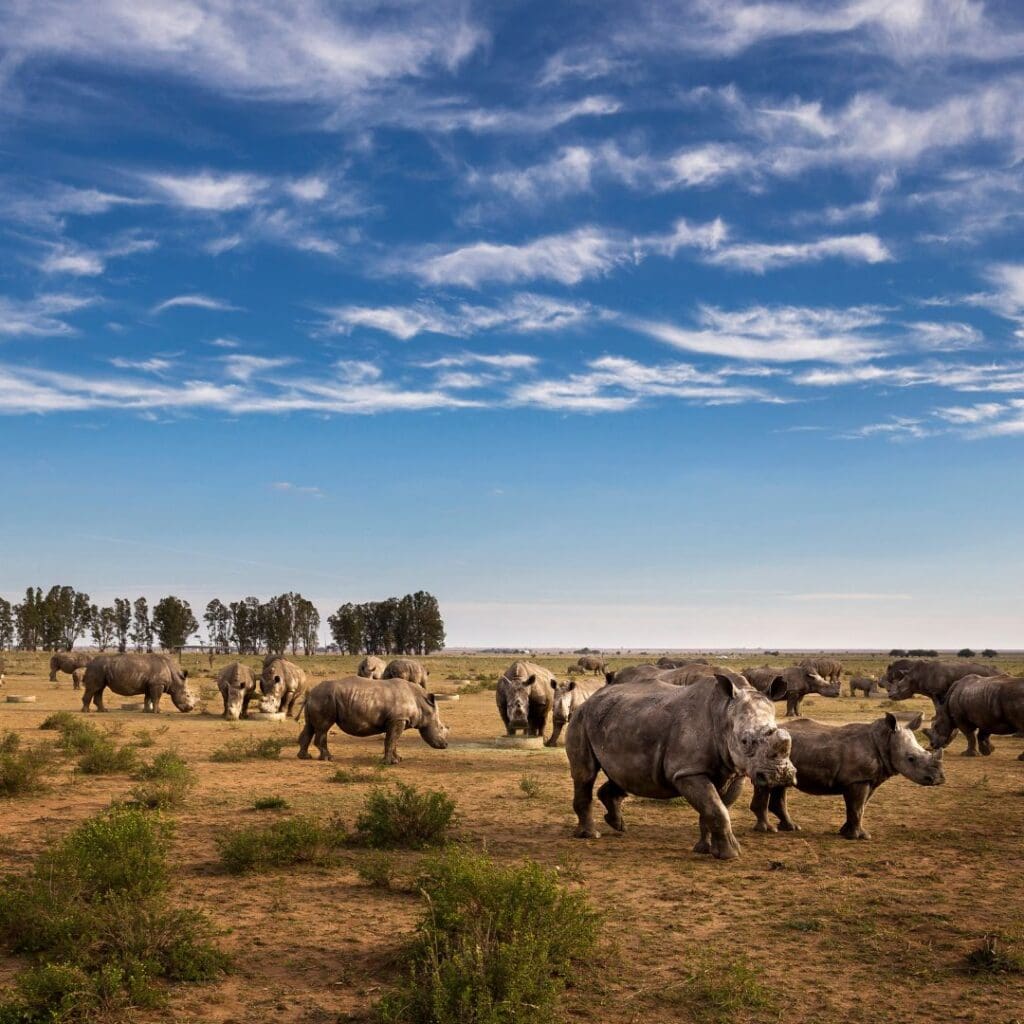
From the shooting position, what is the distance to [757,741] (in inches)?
398

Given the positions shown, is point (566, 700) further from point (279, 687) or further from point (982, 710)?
point (279, 687)

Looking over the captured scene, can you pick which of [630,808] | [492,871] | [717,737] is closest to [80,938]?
[492,871]

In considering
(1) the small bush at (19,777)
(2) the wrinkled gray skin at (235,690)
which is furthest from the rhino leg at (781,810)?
(2) the wrinkled gray skin at (235,690)

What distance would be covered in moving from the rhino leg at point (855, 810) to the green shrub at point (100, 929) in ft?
30.0

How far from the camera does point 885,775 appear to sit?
42.7 feet

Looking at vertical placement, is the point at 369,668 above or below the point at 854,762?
below

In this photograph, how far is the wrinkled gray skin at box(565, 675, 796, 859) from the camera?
10.2m

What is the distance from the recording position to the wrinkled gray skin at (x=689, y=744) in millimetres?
10188

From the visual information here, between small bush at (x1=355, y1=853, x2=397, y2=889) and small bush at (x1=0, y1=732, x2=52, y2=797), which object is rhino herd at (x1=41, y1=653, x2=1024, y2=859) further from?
small bush at (x1=0, y1=732, x2=52, y2=797)

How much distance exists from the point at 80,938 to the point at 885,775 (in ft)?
35.3

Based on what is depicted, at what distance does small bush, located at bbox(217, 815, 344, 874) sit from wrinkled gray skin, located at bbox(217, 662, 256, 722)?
2214cm

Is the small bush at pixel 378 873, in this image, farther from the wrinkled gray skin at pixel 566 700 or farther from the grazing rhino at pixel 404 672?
the grazing rhino at pixel 404 672

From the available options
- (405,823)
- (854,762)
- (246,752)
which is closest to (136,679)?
(246,752)

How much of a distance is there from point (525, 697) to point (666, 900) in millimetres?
14749
